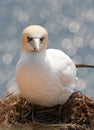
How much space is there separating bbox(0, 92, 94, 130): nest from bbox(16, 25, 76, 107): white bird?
0.21 feet

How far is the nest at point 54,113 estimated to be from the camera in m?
4.49

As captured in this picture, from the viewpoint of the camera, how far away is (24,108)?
15.4 feet

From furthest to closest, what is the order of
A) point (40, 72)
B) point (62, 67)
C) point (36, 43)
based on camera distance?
point (62, 67) < point (40, 72) < point (36, 43)

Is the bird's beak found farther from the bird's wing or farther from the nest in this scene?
the nest

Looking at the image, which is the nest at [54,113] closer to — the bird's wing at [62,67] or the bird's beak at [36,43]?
the bird's wing at [62,67]

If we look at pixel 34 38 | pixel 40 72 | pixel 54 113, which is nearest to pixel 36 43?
pixel 34 38

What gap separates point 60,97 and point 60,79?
13 cm

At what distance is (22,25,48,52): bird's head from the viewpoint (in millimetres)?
4258

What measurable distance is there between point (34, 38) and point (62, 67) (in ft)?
1.46

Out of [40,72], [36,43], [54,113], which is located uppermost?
[36,43]

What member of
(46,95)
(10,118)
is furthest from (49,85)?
(10,118)

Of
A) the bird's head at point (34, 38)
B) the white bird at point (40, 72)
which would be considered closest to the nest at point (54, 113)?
the white bird at point (40, 72)

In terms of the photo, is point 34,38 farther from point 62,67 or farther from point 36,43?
point 62,67

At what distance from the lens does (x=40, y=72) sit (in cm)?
440
